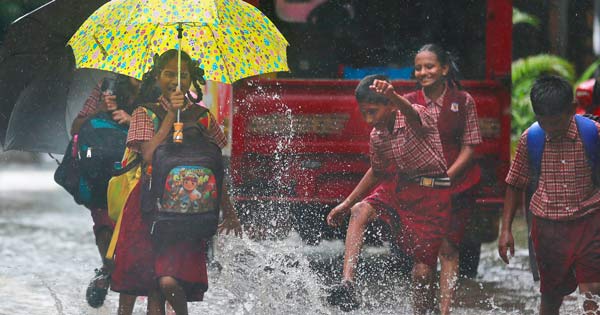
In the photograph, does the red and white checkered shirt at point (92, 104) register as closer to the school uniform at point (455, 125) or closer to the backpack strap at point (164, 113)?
the backpack strap at point (164, 113)

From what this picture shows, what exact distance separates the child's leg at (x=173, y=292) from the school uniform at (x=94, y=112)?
1.73m

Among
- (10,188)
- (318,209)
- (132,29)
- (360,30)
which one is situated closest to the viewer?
(132,29)

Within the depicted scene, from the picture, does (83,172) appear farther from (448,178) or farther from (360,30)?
(360,30)

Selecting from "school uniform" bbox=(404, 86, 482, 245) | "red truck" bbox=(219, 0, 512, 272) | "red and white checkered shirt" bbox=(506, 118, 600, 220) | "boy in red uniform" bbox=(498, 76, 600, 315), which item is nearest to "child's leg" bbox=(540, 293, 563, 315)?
"boy in red uniform" bbox=(498, 76, 600, 315)

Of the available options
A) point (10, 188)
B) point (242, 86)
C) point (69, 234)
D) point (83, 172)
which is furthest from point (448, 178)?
point (10, 188)

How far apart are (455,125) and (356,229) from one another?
0.97 metres

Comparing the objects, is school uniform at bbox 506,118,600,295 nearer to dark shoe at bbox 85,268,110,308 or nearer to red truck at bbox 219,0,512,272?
dark shoe at bbox 85,268,110,308

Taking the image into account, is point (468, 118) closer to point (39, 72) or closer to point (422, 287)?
point (422, 287)

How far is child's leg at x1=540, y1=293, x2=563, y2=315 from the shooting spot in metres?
6.57

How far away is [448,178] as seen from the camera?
732cm

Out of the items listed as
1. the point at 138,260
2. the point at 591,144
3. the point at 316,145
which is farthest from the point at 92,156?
the point at 591,144

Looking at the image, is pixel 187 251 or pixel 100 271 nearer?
pixel 187 251

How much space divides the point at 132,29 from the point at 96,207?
5.24ft

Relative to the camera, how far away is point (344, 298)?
6812mm
